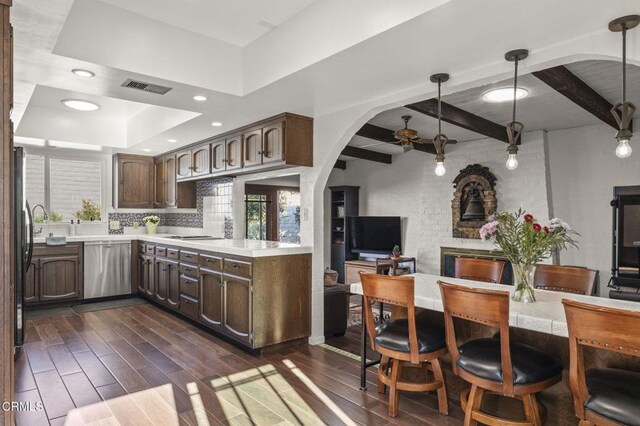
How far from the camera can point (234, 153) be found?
4.66 metres

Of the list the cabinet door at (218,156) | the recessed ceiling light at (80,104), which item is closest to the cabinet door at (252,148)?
the cabinet door at (218,156)

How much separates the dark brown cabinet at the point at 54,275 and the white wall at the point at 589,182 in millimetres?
6592

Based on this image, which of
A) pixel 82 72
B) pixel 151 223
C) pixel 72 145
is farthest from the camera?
pixel 151 223

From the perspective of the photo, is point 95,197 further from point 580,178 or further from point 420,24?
point 580,178

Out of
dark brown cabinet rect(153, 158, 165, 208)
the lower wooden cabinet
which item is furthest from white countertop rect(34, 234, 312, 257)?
dark brown cabinet rect(153, 158, 165, 208)

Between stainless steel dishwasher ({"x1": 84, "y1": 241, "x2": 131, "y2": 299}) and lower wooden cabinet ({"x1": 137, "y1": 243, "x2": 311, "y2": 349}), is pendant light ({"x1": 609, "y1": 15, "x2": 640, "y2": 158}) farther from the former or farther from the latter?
stainless steel dishwasher ({"x1": 84, "y1": 241, "x2": 131, "y2": 299})

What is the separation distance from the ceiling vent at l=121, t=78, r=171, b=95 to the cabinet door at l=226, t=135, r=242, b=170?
1.28 metres

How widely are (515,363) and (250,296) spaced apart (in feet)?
7.57

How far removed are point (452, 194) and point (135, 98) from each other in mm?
4625

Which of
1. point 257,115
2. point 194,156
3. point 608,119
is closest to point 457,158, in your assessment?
point 608,119

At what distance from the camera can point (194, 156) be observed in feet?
18.2

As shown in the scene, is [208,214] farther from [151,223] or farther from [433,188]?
[433,188]

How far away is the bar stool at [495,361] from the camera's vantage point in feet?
6.73

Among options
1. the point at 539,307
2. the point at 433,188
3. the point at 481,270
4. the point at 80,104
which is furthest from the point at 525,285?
the point at 80,104
